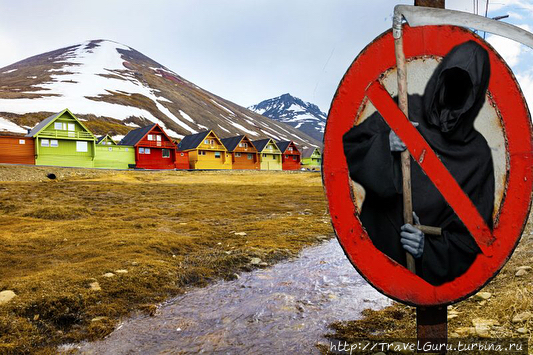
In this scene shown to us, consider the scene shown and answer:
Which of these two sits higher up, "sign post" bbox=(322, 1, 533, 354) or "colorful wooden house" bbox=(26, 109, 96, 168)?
"colorful wooden house" bbox=(26, 109, 96, 168)

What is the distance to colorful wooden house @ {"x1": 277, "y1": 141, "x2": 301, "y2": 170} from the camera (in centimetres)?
7238

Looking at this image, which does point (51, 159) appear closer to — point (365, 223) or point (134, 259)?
point (134, 259)

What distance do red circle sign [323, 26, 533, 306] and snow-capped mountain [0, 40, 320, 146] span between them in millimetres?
78260

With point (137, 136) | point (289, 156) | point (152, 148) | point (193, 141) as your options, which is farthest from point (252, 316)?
point (289, 156)

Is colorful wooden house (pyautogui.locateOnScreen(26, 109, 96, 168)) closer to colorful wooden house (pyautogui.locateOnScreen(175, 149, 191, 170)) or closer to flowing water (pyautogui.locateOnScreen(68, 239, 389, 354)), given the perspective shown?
colorful wooden house (pyautogui.locateOnScreen(175, 149, 191, 170))

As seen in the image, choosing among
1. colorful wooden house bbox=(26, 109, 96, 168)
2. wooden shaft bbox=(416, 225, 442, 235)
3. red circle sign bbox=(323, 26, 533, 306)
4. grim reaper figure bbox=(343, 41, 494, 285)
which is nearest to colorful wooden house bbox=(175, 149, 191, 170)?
colorful wooden house bbox=(26, 109, 96, 168)

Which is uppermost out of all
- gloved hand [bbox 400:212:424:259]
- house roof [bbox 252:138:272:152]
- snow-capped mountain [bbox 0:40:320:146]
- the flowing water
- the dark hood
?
snow-capped mountain [bbox 0:40:320:146]

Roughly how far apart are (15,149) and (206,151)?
27392 millimetres

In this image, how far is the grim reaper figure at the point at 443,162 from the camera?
1746mm

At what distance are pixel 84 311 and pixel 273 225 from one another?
20.5ft

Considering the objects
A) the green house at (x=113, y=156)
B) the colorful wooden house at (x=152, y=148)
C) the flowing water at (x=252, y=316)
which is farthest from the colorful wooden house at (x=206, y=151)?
the flowing water at (x=252, y=316)

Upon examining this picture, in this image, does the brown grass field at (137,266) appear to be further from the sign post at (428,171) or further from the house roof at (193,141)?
the house roof at (193,141)

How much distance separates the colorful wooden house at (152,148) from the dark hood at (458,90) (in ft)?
172

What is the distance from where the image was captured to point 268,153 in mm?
68188
